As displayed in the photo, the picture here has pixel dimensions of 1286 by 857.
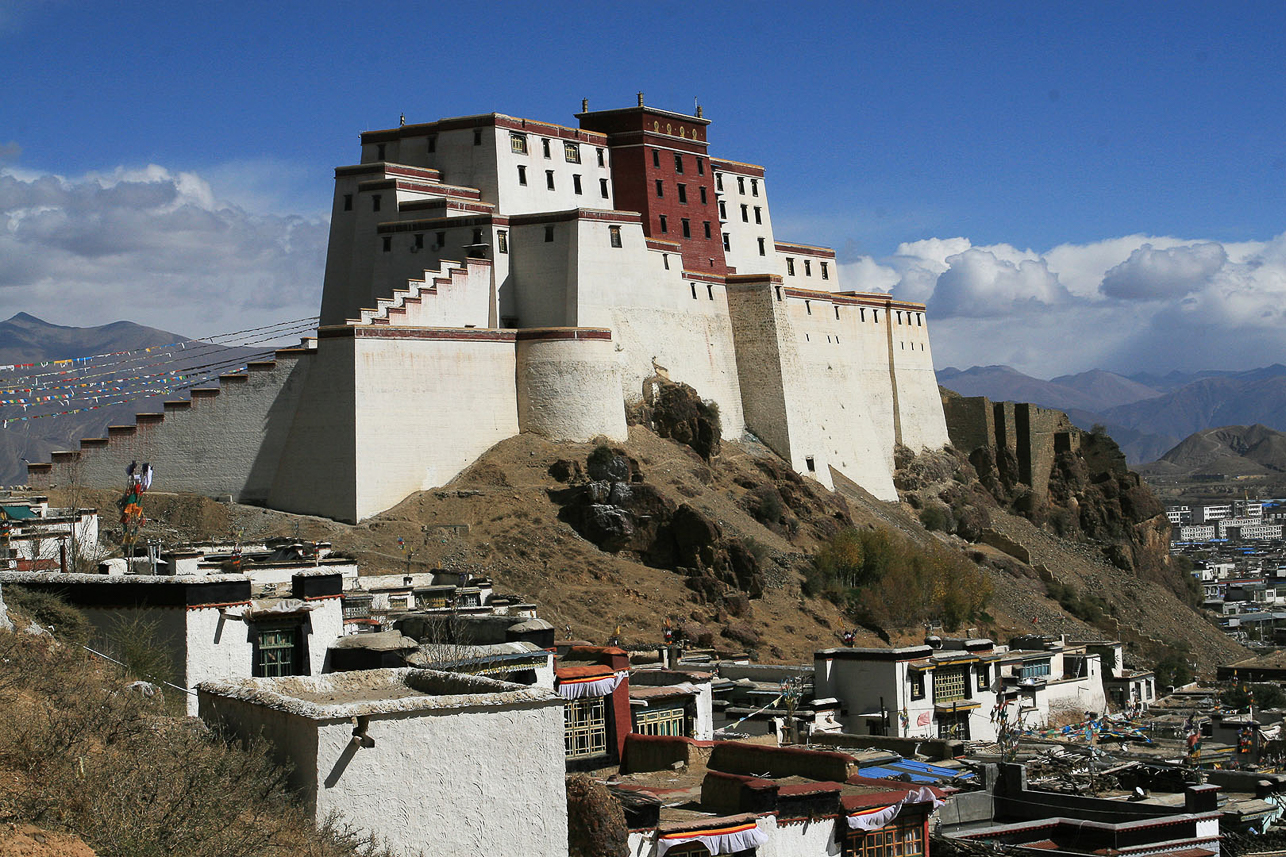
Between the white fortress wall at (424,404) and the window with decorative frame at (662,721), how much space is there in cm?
2231

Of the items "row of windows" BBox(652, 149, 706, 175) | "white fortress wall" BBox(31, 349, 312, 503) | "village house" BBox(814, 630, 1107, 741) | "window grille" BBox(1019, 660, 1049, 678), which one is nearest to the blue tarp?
"village house" BBox(814, 630, 1107, 741)

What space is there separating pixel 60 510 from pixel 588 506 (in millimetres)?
13741

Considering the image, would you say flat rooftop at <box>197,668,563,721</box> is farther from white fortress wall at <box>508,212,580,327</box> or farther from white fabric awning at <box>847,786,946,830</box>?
white fortress wall at <box>508,212,580,327</box>

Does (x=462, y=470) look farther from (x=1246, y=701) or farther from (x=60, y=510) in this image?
(x=1246, y=701)

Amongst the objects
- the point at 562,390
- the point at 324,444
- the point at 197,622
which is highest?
the point at 562,390

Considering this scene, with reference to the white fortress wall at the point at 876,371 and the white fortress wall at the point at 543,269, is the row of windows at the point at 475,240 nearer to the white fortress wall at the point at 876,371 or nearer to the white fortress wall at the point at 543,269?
the white fortress wall at the point at 543,269

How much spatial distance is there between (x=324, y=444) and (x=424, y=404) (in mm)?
3163

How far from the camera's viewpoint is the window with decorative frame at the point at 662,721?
19.1 meters

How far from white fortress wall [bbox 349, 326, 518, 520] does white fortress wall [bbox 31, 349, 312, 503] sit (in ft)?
6.33

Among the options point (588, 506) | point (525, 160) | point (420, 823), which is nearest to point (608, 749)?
point (420, 823)

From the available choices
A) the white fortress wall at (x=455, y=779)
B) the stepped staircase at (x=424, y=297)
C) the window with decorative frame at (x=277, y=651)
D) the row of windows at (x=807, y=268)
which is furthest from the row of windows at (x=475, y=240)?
the white fortress wall at (x=455, y=779)

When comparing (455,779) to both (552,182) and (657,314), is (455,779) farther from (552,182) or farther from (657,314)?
(552,182)

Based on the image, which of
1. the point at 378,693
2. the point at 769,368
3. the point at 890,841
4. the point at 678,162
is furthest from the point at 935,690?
the point at 678,162

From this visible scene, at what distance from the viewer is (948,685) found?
27969 mm
